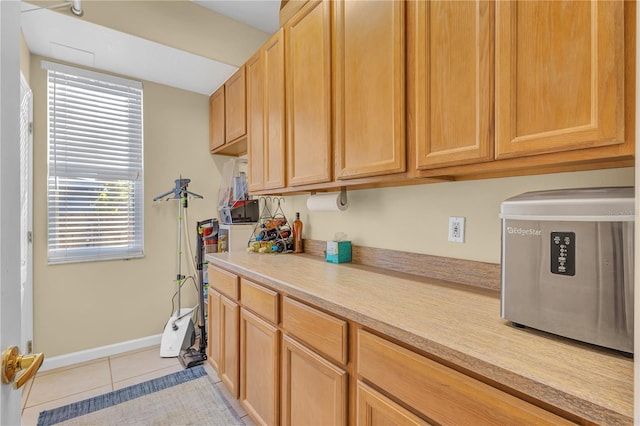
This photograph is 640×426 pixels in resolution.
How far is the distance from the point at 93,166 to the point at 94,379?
1.70 metres

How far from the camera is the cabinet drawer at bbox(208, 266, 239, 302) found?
6.28 ft

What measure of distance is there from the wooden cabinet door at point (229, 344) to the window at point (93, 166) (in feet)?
4.39

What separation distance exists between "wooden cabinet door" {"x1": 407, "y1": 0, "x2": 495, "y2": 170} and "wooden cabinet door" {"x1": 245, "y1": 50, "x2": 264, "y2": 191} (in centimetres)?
125

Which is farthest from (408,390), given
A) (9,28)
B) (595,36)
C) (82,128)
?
(82,128)

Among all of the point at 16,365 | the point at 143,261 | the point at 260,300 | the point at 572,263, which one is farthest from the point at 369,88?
the point at 143,261

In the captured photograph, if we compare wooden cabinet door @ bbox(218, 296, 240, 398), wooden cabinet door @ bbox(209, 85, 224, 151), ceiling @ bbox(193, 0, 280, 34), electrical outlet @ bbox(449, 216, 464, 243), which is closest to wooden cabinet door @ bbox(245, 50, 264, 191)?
ceiling @ bbox(193, 0, 280, 34)


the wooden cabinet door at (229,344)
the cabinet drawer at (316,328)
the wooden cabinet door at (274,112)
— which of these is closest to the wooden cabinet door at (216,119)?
the wooden cabinet door at (274,112)

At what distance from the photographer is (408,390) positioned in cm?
90

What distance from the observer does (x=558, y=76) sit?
0.86m

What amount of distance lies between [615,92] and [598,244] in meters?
0.38

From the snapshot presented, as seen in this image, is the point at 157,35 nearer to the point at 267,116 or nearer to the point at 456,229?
the point at 267,116

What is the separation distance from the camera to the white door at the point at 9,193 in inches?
22.7

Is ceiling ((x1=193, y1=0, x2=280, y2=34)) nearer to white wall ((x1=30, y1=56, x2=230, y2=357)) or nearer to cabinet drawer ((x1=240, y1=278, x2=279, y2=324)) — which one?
→ white wall ((x1=30, y1=56, x2=230, y2=357))

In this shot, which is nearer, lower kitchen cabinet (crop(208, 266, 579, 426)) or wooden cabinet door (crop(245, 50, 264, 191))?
lower kitchen cabinet (crop(208, 266, 579, 426))
